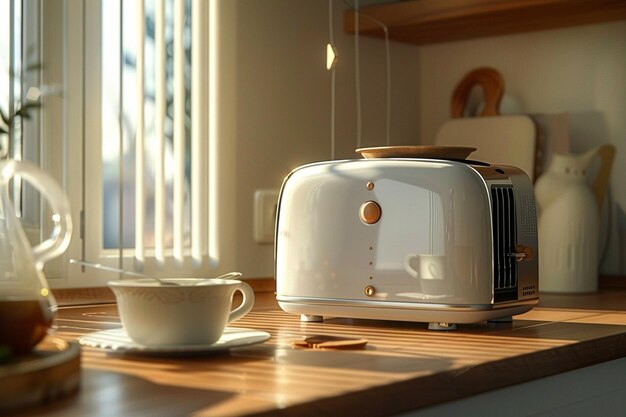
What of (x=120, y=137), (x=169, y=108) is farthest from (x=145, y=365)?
(x=169, y=108)

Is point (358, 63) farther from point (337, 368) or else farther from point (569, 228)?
point (337, 368)

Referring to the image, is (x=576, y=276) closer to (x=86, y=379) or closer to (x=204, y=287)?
(x=204, y=287)

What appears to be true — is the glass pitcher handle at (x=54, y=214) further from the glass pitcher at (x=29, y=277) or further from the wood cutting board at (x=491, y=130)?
the wood cutting board at (x=491, y=130)

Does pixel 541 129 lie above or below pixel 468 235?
above

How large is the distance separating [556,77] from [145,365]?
4.42ft

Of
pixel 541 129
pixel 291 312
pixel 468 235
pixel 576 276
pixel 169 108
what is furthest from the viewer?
→ pixel 541 129

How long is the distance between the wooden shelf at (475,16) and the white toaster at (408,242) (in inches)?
24.1

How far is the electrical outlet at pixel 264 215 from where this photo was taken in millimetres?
1894

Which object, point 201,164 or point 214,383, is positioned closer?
point 214,383

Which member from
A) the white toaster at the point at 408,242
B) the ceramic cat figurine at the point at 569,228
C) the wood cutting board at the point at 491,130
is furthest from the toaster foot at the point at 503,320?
the wood cutting board at the point at 491,130

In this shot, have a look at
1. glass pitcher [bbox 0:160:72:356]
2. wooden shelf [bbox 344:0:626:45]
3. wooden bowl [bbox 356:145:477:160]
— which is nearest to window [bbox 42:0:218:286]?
wooden shelf [bbox 344:0:626:45]

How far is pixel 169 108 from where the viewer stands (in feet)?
5.77

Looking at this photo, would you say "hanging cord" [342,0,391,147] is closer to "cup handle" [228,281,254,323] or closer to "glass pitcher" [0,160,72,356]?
"cup handle" [228,281,254,323]

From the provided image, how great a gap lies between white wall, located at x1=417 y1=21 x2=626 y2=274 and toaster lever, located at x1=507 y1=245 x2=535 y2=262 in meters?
0.73
